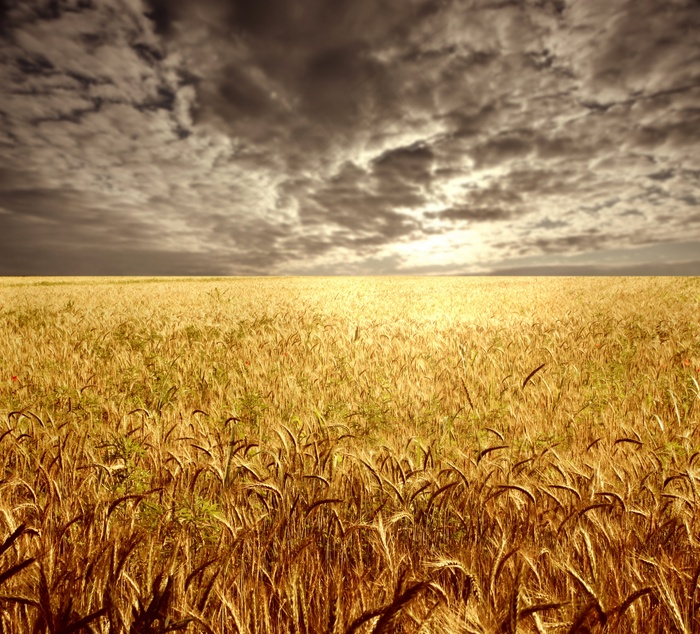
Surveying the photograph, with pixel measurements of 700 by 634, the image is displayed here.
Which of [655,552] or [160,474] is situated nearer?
[655,552]

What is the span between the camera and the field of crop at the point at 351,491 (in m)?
1.24

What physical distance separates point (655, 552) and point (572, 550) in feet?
1.20

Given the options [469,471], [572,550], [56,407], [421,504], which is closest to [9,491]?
[56,407]

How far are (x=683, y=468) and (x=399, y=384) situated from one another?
2315 millimetres

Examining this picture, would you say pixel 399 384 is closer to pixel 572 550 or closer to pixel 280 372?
pixel 280 372

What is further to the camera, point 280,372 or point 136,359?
point 136,359

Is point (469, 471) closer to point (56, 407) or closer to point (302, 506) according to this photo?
point (302, 506)

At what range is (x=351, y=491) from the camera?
2137mm

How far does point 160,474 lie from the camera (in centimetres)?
224

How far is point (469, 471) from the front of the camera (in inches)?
89.7

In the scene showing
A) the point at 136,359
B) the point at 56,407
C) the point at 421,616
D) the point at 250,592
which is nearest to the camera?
the point at 421,616

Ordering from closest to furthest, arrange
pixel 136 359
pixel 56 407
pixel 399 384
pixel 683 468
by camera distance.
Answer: pixel 683 468, pixel 56 407, pixel 399 384, pixel 136 359

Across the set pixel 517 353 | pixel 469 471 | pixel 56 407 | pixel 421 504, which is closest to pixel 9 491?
pixel 56 407

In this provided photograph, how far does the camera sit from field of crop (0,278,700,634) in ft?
4.08
